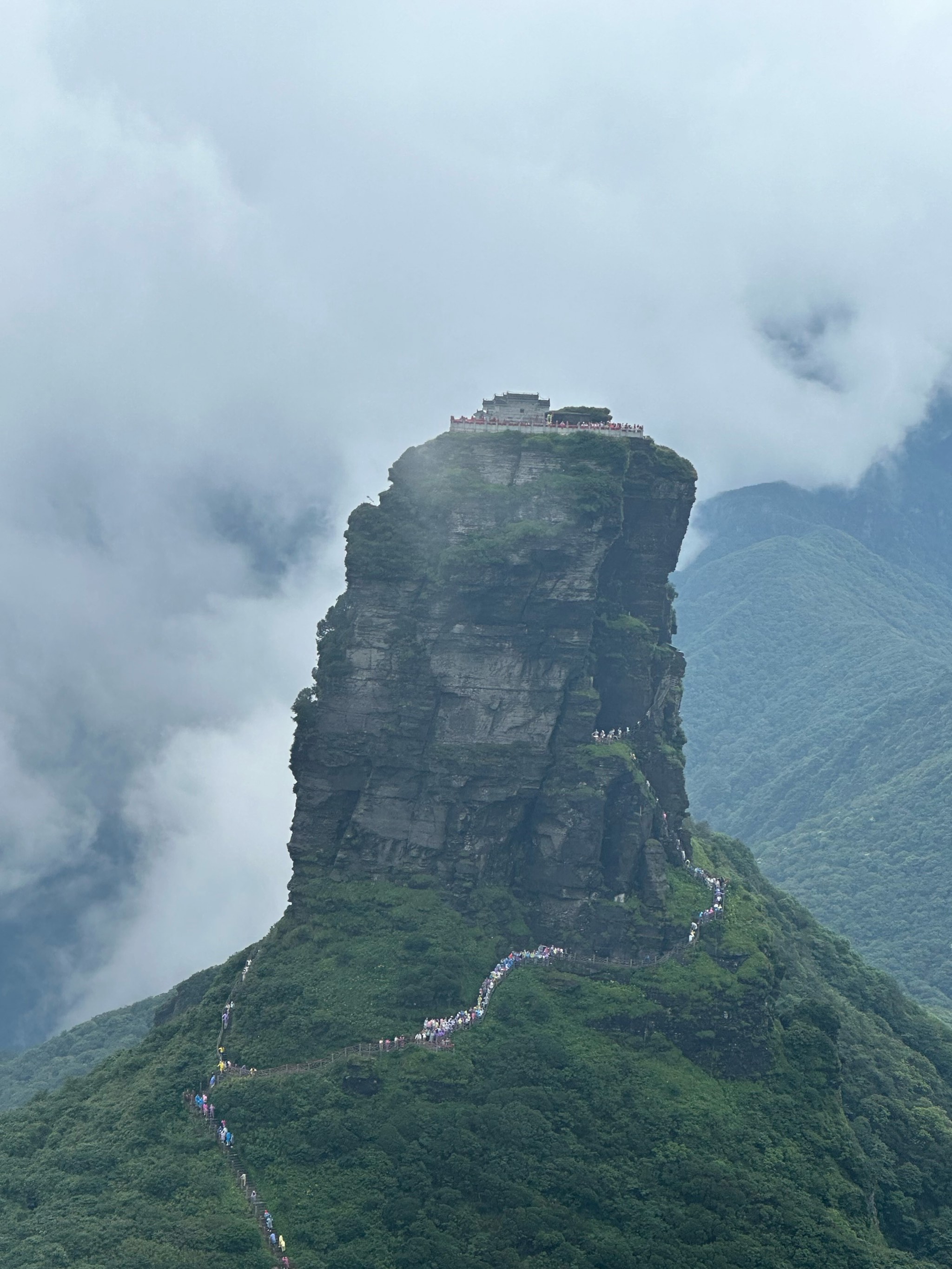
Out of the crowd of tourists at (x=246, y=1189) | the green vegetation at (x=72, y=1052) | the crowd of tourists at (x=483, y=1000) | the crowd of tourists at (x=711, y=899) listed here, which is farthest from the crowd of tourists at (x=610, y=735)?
the green vegetation at (x=72, y=1052)

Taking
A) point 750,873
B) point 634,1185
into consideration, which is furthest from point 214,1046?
point 750,873

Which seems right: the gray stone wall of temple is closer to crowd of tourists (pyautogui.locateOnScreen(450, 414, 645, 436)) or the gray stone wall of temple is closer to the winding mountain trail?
crowd of tourists (pyautogui.locateOnScreen(450, 414, 645, 436))

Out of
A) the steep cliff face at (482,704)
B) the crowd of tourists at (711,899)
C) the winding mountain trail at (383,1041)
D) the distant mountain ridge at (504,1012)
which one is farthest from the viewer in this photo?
the steep cliff face at (482,704)

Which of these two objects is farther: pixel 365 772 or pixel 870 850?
pixel 870 850

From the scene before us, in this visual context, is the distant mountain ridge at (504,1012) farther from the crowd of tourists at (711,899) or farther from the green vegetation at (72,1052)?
the green vegetation at (72,1052)

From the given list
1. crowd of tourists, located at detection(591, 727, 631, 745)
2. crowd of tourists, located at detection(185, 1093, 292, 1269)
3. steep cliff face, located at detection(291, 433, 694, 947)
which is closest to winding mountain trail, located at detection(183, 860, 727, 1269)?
crowd of tourists, located at detection(185, 1093, 292, 1269)

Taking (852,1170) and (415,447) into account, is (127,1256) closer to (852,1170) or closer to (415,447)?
(852,1170)
